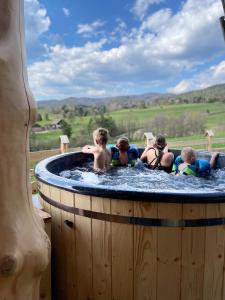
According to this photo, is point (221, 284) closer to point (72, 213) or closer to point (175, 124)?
point (72, 213)

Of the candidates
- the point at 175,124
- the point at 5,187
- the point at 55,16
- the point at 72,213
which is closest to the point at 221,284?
the point at 72,213

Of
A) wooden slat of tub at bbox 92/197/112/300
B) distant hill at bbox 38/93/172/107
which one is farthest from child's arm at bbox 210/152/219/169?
distant hill at bbox 38/93/172/107

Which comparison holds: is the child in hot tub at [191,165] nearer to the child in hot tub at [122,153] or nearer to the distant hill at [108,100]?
the child in hot tub at [122,153]

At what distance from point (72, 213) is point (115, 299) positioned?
23.0 inches

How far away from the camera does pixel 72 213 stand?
73.0 inches

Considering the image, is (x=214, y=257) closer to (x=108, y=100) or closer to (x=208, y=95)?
(x=108, y=100)

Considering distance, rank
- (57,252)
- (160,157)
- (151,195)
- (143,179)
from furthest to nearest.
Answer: (160,157), (143,179), (57,252), (151,195)

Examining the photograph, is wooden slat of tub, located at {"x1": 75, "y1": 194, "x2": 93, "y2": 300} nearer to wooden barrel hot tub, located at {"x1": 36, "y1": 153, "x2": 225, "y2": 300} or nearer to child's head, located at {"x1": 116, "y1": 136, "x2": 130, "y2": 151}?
wooden barrel hot tub, located at {"x1": 36, "y1": 153, "x2": 225, "y2": 300}

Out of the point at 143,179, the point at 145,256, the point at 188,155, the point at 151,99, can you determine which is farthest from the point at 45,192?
the point at 151,99

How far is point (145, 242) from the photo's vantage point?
1703 mm

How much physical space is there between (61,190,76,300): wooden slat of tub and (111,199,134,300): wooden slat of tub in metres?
0.29

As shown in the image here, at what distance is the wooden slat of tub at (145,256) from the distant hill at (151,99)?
705 centimetres

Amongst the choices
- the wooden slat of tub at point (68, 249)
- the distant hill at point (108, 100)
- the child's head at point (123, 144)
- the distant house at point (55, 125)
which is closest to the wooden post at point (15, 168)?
the wooden slat of tub at point (68, 249)

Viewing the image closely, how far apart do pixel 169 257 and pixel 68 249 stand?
66cm
